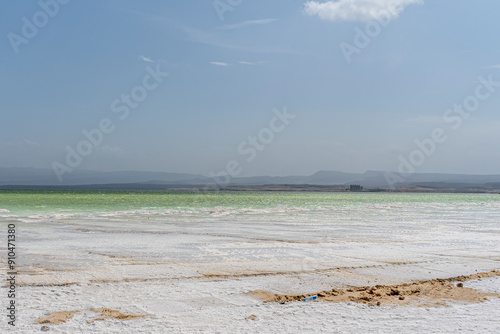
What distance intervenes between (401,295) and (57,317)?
4594mm

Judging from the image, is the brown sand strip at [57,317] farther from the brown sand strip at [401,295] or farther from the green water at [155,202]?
the green water at [155,202]

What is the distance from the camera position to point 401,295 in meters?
6.94

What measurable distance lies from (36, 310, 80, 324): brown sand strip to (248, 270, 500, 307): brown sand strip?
8.23ft

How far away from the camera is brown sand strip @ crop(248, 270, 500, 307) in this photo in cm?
667

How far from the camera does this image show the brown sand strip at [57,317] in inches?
216

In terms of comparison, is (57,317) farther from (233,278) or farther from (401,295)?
(401,295)

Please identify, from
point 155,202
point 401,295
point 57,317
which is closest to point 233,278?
point 401,295

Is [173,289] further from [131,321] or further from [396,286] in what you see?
[396,286]

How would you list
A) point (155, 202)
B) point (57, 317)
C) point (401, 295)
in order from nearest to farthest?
point (57, 317), point (401, 295), point (155, 202)

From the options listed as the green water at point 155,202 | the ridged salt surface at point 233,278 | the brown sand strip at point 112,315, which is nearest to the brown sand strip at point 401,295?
the ridged salt surface at point 233,278

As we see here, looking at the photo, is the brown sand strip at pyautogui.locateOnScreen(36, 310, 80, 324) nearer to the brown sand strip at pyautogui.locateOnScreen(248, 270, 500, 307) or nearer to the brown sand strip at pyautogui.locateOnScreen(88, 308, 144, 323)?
the brown sand strip at pyautogui.locateOnScreen(88, 308, 144, 323)

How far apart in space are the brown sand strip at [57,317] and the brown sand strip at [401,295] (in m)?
2.51

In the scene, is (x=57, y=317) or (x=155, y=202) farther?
(x=155, y=202)

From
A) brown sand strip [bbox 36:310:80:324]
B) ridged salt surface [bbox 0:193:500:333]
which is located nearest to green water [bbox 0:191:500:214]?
ridged salt surface [bbox 0:193:500:333]
